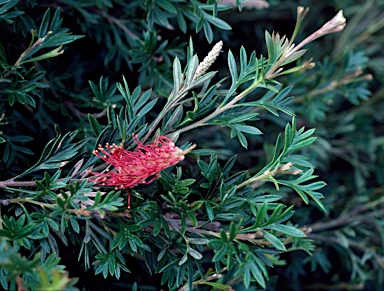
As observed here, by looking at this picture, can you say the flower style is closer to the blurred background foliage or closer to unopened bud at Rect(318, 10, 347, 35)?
the blurred background foliage

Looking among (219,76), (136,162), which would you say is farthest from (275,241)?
(219,76)

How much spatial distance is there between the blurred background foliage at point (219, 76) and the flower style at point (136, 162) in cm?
9

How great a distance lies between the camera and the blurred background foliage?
0.87 m

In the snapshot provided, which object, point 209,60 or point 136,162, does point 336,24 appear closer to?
point 209,60

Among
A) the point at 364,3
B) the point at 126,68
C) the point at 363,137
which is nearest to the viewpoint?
the point at 126,68

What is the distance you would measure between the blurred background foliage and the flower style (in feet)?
0.31

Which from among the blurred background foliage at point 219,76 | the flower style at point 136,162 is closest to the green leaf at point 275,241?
the flower style at point 136,162

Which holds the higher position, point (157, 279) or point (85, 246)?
point (85, 246)

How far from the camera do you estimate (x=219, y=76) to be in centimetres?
120

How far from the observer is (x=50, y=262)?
602mm

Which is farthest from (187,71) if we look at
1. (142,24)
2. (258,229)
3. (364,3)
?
(364,3)

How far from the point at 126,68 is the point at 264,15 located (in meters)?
0.52

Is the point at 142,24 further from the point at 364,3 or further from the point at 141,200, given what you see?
the point at 364,3

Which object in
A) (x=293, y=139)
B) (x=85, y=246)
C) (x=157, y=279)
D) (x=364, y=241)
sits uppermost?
(x=293, y=139)
